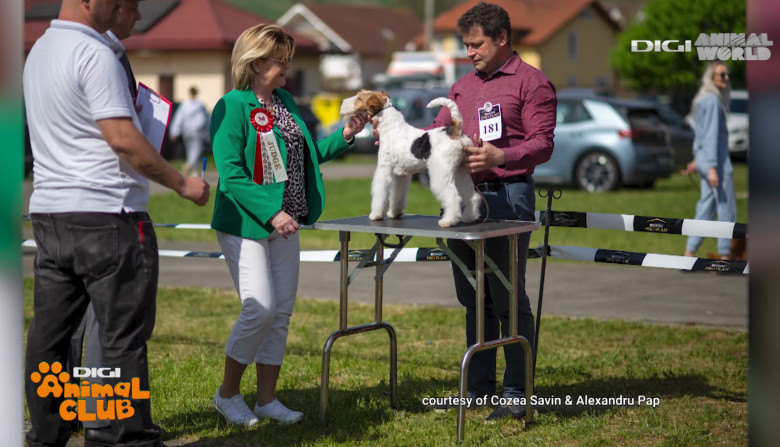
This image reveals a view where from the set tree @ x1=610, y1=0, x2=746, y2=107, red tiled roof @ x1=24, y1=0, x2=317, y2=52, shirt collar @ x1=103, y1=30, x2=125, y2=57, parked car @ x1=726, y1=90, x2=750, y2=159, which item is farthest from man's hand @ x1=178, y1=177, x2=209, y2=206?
tree @ x1=610, y1=0, x2=746, y2=107

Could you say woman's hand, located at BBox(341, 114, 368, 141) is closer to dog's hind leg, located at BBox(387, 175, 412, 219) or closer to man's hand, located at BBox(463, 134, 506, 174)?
dog's hind leg, located at BBox(387, 175, 412, 219)

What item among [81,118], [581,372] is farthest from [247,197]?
[581,372]

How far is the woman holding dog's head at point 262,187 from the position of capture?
4535mm

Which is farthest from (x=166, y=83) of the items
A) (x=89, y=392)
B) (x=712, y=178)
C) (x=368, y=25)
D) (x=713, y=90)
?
(x=368, y=25)

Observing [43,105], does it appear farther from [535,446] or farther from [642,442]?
[642,442]

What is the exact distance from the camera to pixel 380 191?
185 inches

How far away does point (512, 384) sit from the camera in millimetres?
5125

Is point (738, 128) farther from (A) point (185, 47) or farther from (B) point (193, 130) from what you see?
(A) point (185, 47)

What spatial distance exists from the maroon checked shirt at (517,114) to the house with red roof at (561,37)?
59026mm

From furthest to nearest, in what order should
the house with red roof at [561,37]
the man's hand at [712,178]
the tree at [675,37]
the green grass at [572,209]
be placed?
the house with red roof at [561,37], the tree at [675,37], the green grass at [572,209], the man's hand at [712,178]

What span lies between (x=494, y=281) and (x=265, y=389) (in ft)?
4.28

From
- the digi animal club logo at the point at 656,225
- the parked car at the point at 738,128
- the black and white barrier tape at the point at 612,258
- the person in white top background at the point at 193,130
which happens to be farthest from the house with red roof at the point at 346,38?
the digi animal club logo at the point at 656,225

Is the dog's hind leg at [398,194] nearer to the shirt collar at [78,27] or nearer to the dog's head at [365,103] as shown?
the dog's head at [365,103]

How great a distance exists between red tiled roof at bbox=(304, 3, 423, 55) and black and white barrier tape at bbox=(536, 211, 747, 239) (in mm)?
69917
